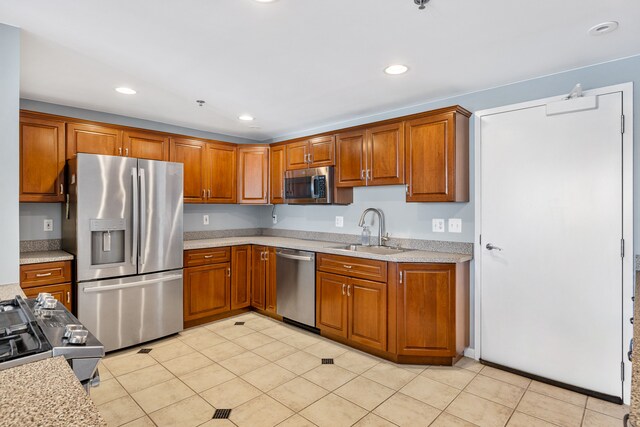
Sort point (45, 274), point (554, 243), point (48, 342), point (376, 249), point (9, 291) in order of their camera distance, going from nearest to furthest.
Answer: point (48, 342) → point (9, 291) → point (554, 243) → point (45, 274) → point (376, 249)

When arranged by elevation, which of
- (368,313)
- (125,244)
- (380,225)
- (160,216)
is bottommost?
(368,313)

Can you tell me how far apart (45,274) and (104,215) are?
2.13 feet

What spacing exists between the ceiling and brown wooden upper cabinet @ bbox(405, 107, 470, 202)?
0.30 m

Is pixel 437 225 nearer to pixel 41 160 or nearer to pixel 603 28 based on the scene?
pixel 603 28

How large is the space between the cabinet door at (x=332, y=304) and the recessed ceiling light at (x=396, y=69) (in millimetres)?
1862

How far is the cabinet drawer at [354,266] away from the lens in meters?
3.09

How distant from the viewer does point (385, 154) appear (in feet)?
11.1

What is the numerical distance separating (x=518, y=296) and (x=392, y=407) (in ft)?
4.56

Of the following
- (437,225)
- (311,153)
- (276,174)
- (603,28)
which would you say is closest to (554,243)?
(437,225)

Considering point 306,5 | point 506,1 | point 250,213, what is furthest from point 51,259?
point 506,1

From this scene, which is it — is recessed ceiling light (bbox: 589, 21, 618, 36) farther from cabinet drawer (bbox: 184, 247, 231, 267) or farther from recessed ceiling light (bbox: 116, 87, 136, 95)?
cabinet drawer (bbox: 184, 247, 231, 267)

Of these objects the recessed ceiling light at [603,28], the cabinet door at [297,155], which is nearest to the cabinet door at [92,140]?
the cabinet door at [297,155]

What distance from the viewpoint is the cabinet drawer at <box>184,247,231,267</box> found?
3.81m

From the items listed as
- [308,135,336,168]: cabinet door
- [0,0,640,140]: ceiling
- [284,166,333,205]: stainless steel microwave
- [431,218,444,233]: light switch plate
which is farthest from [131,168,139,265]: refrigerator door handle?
[431,218,444,233]: light switch plate
